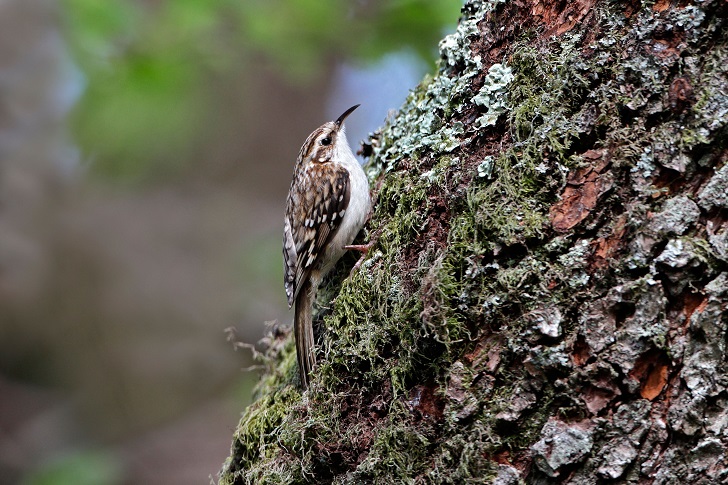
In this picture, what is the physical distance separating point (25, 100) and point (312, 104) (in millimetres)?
2587

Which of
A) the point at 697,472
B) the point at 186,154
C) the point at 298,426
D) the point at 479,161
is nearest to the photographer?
the point at 697,472

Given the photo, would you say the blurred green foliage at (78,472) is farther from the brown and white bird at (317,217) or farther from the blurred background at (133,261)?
the brown and white bird at (317,217)

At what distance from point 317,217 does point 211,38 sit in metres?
1.84

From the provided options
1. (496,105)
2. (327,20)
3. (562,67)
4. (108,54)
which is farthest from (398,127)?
(108,54)

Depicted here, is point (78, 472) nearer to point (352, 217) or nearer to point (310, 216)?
point (310, 216)

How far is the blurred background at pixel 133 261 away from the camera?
5.82 m

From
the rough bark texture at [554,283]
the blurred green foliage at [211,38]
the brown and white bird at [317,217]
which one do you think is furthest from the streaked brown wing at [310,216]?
the blurred green foliage at [211,38]

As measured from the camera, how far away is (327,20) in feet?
13.9

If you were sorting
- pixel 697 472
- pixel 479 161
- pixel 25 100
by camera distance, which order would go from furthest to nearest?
1. pixel 25 100
2. pixel 479 161
3. pixel 697 472

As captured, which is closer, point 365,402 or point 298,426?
point 365,402

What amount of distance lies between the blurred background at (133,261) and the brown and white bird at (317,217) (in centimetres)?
193

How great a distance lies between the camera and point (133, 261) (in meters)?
7.13

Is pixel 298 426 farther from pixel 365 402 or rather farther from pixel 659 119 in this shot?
pixel 659 119

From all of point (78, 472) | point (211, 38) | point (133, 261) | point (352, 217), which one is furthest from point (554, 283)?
point (133, 261)
